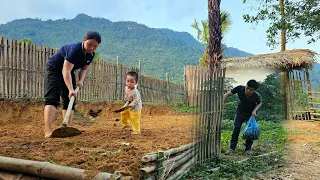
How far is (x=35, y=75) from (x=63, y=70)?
163 inches

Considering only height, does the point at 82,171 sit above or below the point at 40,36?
below

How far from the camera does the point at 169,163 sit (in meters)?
3.66

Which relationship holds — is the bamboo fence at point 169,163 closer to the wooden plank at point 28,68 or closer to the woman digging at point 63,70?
the woman digging at point 63,70

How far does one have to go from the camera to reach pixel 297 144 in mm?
8602

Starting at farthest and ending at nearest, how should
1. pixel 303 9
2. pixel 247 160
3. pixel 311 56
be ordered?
pixel 311 56 → pixel 303 9 → pixel 247 160

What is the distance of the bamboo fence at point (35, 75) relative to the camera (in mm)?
7758

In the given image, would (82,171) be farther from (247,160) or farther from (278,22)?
(278,22)

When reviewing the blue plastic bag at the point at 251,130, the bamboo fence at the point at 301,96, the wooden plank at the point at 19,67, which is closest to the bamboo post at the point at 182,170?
the blue plastic bag at the point at 251,130

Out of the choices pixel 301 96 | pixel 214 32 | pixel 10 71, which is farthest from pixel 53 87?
pixel 301 96

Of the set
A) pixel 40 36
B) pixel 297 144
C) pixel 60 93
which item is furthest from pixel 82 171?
pixel 40 36

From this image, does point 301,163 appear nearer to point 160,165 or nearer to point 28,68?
point 160,165

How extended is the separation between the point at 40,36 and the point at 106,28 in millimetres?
16530

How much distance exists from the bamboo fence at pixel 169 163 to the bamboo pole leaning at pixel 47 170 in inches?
21.3

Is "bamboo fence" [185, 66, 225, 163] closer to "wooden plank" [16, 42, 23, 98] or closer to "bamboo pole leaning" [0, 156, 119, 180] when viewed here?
"bamboo pole leaning" [0, 156, 119, 180]
